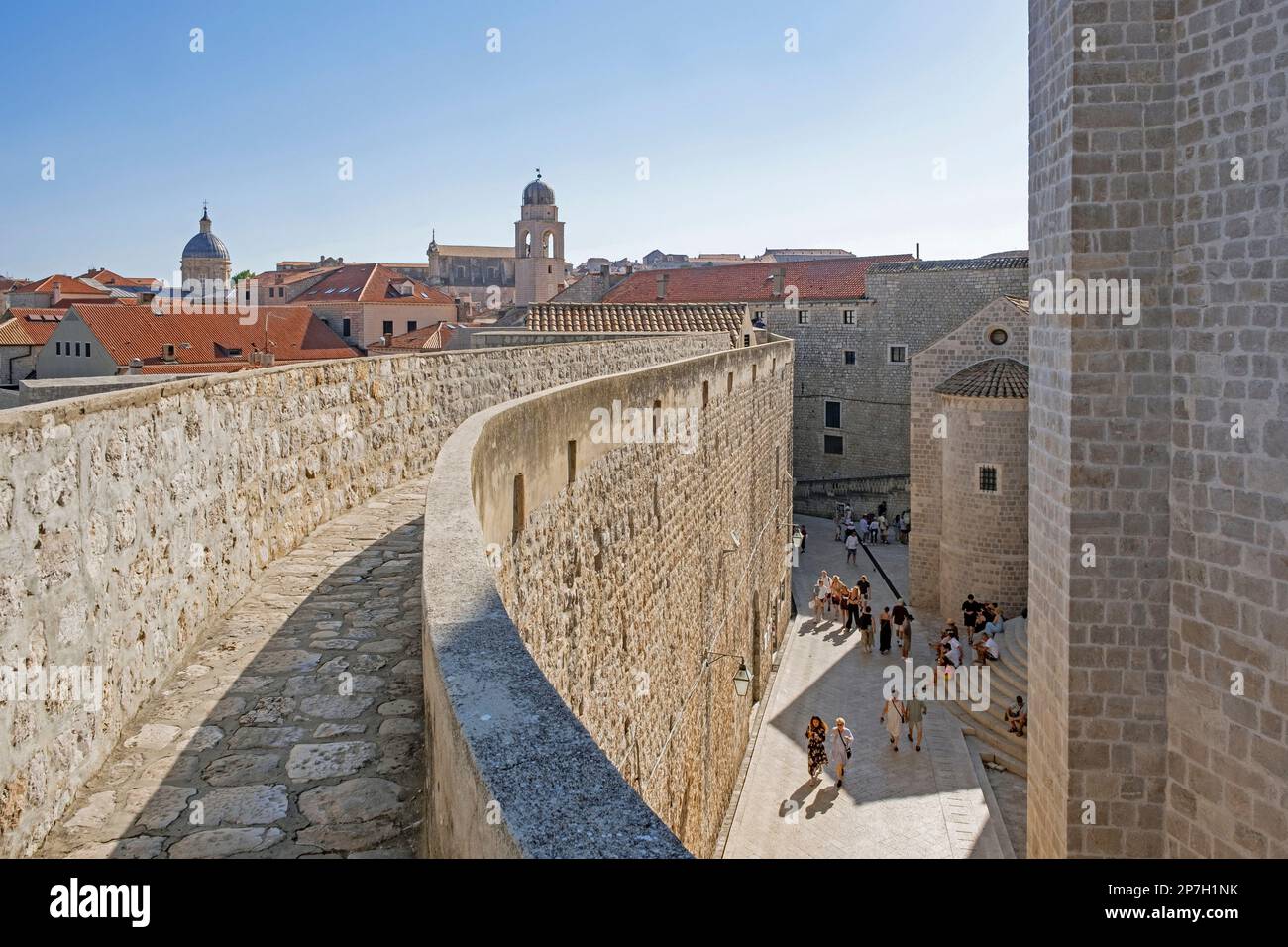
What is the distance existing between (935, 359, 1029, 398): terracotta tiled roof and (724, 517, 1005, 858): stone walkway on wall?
518cm

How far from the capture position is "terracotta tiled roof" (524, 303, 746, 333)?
19938mm

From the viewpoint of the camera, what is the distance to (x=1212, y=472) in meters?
6.21

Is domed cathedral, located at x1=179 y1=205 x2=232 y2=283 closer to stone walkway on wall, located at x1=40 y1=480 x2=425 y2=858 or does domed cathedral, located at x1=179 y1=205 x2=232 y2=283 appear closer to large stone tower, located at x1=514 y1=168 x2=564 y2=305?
large stone tower, located at x1=514 y1=168 x2=564 y2=305

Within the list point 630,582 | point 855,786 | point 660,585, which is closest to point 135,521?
point 630,582

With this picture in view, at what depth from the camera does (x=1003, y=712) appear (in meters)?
16.3

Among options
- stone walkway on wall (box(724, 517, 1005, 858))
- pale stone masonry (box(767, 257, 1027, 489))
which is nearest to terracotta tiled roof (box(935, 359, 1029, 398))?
stone walkway on wall (box(724, 517, 1005, 858))

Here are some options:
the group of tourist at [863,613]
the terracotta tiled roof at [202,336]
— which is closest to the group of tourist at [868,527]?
the group of tourist at [863,613]

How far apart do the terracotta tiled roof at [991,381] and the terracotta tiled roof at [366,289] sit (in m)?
33.7

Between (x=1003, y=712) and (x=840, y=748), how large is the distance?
359cm

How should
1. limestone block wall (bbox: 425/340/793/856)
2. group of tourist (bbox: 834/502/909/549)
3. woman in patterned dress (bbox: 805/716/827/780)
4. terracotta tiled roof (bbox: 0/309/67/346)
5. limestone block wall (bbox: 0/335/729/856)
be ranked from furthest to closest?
1. terracotta tiled roof (bbox: 0/309/67/346)
2. group of tourist (bbox: 834/502/909/549)
3. woman in patterned dress (bbox: 805/716/827/780)
4. limestone block wall (bbox: 425/340/793/856)
5. limestone block wall (bbox: 0/335/729/856)

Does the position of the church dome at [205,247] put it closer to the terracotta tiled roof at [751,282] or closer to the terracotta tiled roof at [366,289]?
the terracotta tiled roof at [366,289]
